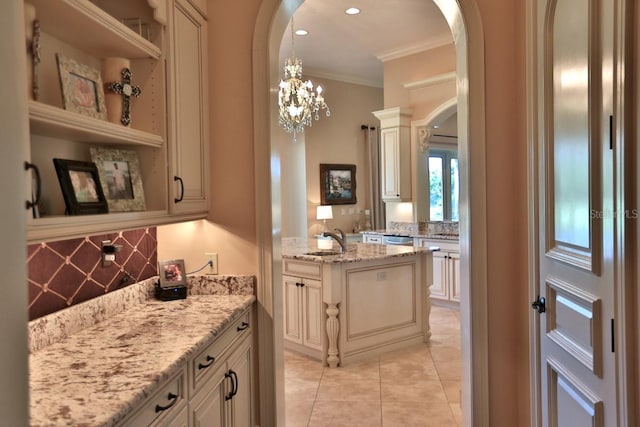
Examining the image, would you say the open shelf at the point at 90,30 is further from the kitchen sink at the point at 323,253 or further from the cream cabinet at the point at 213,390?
the kitchen sink at the point at 323,253

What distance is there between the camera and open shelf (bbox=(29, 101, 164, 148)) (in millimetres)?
1242

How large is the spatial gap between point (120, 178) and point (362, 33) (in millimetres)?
4565

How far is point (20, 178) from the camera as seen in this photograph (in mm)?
548

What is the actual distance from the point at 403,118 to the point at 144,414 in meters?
5.59

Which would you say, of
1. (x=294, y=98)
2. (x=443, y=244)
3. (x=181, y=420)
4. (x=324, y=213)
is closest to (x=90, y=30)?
(x=181, y=420)

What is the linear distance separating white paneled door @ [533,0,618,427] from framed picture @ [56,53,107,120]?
169cm

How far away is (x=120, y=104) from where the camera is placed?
1781mm

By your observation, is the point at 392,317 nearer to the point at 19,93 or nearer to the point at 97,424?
the point at 97,424

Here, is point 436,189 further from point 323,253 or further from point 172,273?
point 172,273

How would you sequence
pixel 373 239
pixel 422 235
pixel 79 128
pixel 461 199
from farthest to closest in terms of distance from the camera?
pixel 373 239, pixel 422 235, pixel 461 199, pixel 79 128

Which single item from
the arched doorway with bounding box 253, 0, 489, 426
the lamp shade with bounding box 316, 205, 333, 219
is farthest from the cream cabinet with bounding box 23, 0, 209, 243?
the lamp shade with bounding box 316, 205, 333, 219

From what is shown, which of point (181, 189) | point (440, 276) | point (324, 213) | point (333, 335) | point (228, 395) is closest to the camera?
point (228, 395)

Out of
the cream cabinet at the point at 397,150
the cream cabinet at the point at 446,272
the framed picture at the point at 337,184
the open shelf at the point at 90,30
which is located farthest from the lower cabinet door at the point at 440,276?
the open shelf at the point at 90,30

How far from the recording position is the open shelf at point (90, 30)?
139 cm
